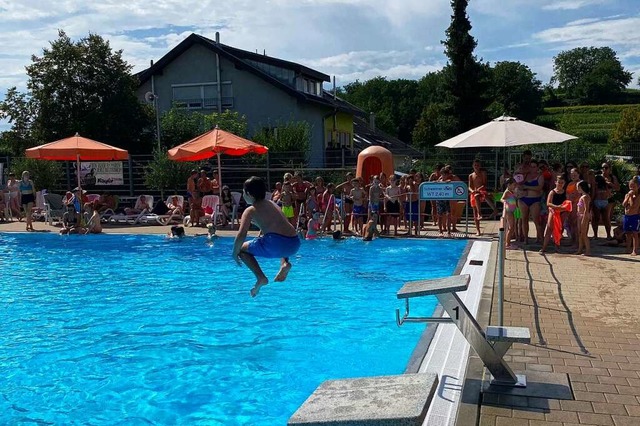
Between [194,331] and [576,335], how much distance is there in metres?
5.09

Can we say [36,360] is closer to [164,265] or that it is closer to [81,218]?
[164,265]

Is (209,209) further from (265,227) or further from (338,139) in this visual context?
(338,139)

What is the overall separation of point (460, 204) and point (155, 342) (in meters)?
10.0

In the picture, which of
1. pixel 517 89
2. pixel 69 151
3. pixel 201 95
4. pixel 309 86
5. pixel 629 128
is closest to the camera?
pixel 69 151

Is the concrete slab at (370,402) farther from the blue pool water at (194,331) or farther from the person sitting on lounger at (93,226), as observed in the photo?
the person sitting on lounger at (93,226)

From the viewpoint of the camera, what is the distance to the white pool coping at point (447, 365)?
4.32m

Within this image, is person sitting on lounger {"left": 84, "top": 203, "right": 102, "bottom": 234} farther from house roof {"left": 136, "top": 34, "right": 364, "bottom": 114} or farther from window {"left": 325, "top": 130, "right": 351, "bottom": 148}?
window {"left": 325, "top": 130, "right": 351, "bottom": 148}

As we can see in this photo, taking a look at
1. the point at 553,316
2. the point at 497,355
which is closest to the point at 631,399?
the point at 497,355

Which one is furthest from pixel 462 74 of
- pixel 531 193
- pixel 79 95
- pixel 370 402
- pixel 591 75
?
pixel 591 75

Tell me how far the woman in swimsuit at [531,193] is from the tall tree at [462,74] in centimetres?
2244

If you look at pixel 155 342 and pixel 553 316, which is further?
pixel 155 342

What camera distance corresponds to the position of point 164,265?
506 inches

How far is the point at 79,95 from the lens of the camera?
25656 millimetres

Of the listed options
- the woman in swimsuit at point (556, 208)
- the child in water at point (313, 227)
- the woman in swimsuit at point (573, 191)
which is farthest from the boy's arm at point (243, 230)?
the child in water at point (313, 227)
